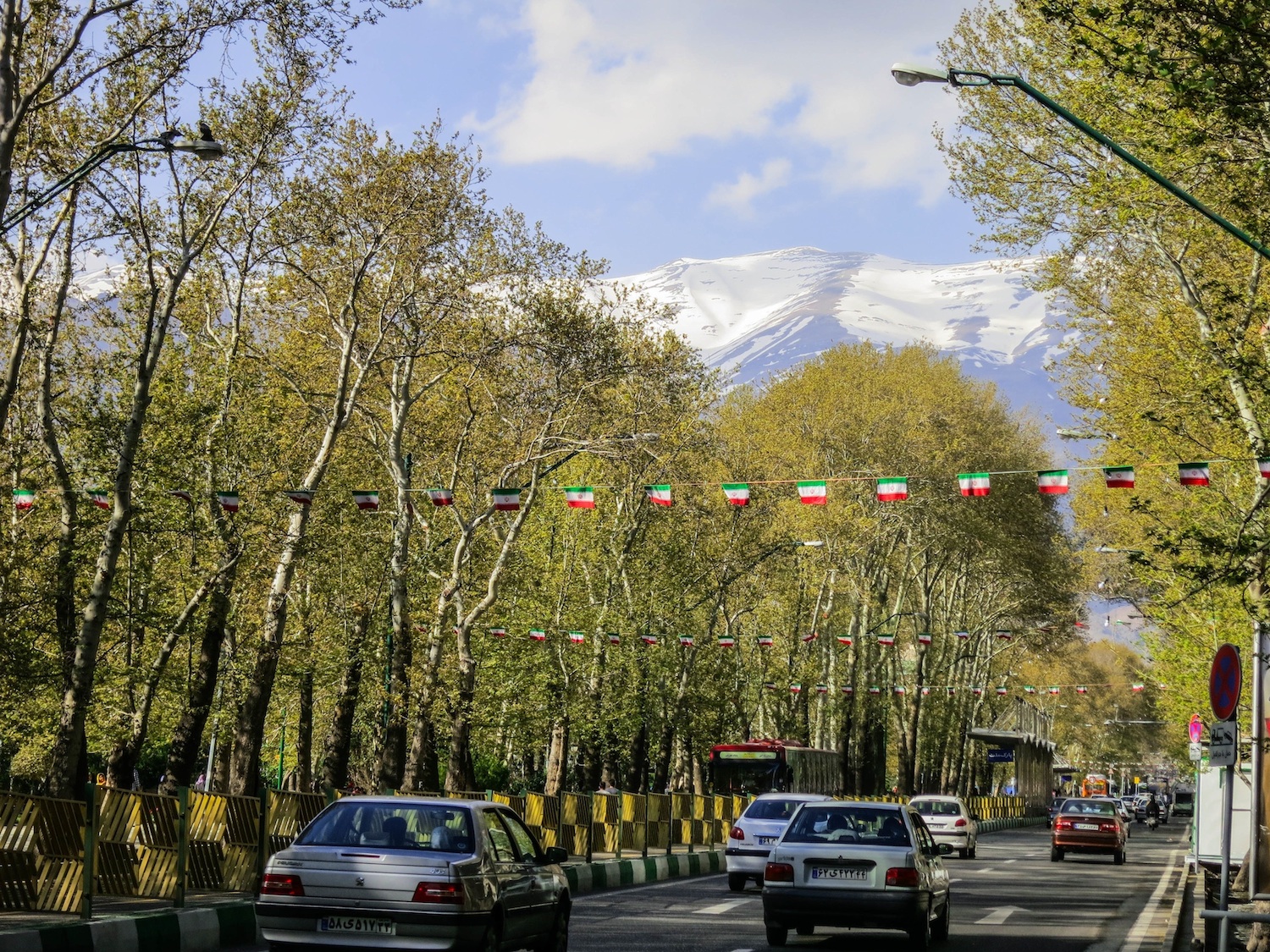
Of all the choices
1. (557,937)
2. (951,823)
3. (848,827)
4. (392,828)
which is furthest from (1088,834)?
(392,828)

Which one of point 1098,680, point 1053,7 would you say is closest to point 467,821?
point 1053,7

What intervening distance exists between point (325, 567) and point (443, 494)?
796cm

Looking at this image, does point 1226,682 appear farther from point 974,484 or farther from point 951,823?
point 951,823

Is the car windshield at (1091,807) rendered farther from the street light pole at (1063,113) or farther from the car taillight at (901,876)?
the street light pole at (1063,113)

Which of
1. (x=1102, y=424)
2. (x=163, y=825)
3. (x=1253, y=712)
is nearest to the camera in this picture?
(x=1253, y=712)

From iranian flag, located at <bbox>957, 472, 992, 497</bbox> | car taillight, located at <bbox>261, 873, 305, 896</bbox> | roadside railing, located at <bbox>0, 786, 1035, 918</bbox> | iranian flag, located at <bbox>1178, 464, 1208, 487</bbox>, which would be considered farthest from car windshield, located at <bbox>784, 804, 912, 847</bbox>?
iranian flag, located at <bbox>957, 472, 992, 497</bbox>

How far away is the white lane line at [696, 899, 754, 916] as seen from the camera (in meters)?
19.7

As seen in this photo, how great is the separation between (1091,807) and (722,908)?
21416 millimetres

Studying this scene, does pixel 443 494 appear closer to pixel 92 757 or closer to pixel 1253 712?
pixel 1253 712

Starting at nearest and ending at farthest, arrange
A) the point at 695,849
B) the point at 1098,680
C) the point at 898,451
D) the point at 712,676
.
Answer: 1. the point at 695,849
2. the point at 712,676
3. the point at 898,451
4. the point at 1098,680

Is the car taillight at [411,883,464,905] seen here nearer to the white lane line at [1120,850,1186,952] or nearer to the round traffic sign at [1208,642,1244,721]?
the round traffic sign at [1208,642,1244,721]

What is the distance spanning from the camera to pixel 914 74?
14430 millimetres

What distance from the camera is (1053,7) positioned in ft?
47.0

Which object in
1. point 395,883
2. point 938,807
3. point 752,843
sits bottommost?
point 938,807
